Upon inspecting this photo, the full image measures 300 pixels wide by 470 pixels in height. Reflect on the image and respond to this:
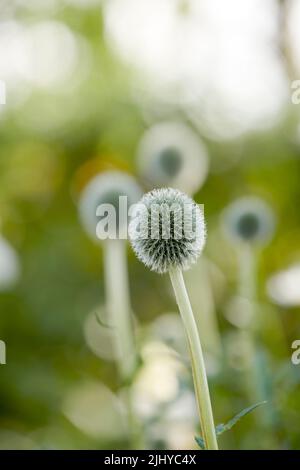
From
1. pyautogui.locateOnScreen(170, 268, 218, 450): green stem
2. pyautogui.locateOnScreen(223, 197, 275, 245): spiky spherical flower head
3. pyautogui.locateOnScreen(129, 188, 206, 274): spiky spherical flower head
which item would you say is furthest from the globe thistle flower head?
pyautogui.locateOnScreen(170, 268, 218, 450): green stem

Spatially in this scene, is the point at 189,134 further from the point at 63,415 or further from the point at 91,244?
the point at 63,415

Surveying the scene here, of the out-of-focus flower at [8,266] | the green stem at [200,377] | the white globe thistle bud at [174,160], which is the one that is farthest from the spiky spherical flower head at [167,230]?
the out-of-focus flower at [8,266]

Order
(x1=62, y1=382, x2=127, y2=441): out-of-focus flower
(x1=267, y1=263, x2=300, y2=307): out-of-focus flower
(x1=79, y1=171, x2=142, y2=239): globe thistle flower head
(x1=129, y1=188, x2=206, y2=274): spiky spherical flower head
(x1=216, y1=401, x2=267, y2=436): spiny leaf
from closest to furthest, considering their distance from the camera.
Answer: (x1=216, y1=401, x2=267, y2=436): spiny leaf → (x1=129, y1=188, x2=206, y2=274): spiky spherical flower head → (x1=267, y1=263, x2=300, y2=307): out-of-focus flower → (x1=79, y1=171, x2=142, y2=239): globe thistle flower head → (x1=62, y1=382, x2=127, y2=441): out-of-focus flower

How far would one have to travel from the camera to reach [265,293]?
1653mm

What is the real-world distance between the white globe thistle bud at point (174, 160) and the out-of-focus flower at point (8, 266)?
0.49 meters

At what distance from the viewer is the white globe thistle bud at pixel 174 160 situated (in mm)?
1611

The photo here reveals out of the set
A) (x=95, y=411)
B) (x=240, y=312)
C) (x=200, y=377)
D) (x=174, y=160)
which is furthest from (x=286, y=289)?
(x=200, y=377)

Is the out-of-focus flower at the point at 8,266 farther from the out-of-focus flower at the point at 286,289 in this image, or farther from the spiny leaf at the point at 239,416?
the spiny leaf at the point at 239,416

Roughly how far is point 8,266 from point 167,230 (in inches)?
52.6

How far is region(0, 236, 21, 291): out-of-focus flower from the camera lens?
1889 mm

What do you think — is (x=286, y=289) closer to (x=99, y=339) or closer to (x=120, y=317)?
(x=120, y=317)

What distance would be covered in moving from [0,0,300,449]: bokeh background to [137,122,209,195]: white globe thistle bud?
131 millimetres

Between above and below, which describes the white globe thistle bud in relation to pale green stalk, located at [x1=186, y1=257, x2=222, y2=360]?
above

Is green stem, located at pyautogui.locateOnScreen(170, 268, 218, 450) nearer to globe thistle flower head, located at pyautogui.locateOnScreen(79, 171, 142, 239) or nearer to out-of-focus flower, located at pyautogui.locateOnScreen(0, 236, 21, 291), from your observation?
globe thistle flower head, located at pyautogui.locateOnScreen(79, 171, 142, 239)
